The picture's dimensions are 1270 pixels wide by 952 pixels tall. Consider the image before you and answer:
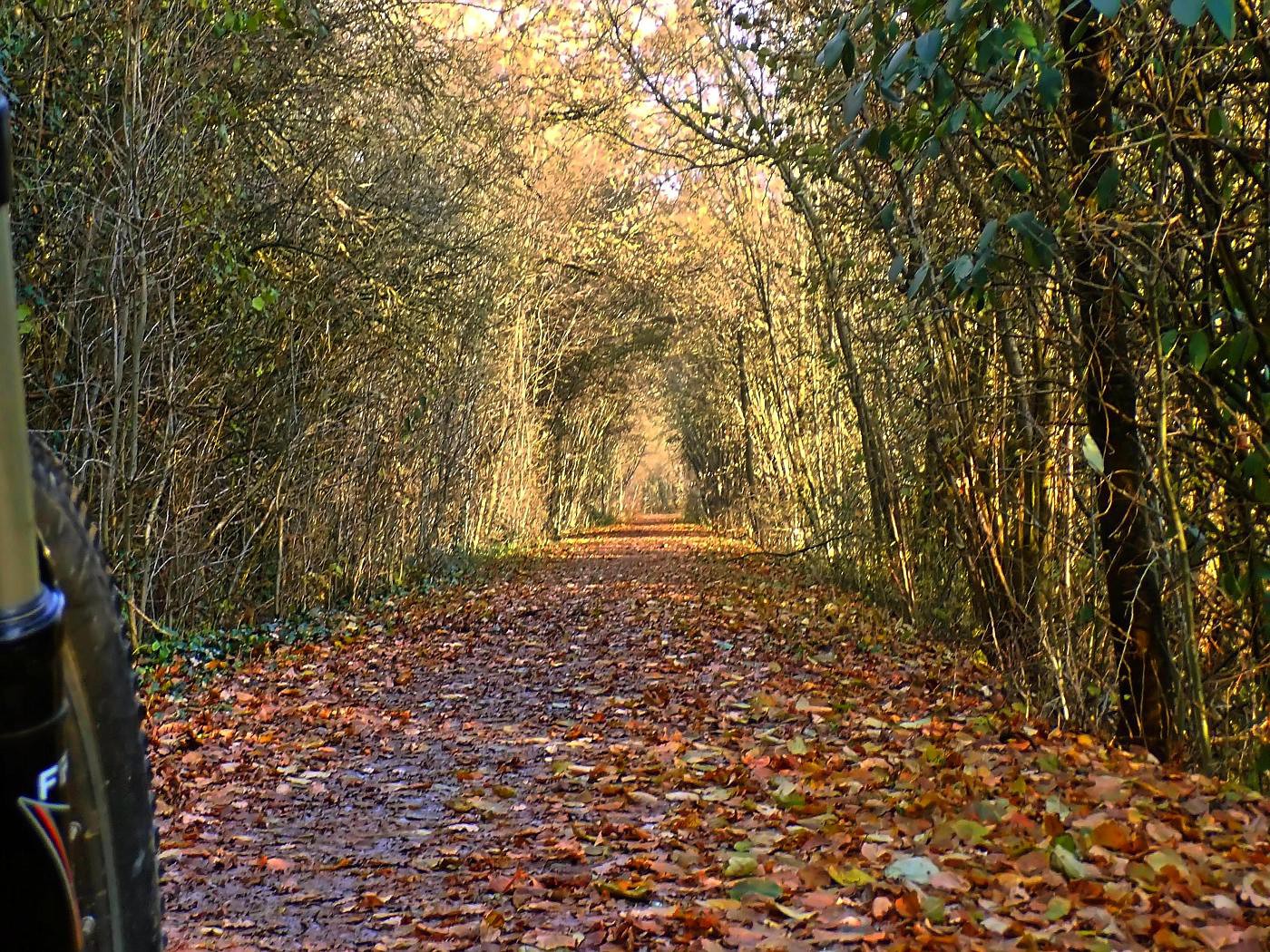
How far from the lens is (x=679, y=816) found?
503cm

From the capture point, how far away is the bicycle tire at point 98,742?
128 cm

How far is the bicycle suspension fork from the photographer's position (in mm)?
993

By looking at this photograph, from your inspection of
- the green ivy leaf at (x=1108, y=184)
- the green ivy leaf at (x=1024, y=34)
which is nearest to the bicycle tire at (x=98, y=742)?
the green ivy leaf at (x=1024, y=34)

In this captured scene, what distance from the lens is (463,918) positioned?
387 cm

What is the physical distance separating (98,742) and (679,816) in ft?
13.0

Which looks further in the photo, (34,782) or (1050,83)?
(1050,83)

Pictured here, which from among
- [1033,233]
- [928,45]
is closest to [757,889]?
[1033,233]

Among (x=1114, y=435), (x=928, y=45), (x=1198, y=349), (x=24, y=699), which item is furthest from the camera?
(x=1114, y=435)

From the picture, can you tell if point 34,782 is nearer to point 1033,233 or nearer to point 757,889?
point 757,889

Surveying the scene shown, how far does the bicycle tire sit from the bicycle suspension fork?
0.09m

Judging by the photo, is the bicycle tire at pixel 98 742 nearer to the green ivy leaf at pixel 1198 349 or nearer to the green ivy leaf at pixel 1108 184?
the green ivy leaf at pixel 1198 349

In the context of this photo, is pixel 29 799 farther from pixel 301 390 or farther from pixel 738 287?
pixel 738 287

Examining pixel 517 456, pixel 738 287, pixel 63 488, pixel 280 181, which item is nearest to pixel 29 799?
pixel 63 488

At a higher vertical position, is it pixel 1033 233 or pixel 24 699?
pixel 1033 233
